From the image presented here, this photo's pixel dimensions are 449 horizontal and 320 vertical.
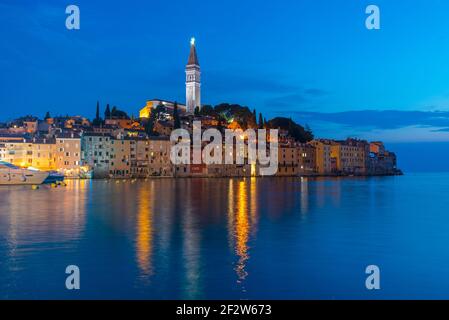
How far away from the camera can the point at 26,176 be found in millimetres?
57781

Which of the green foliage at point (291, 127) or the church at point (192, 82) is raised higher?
the church at point (192, 82)

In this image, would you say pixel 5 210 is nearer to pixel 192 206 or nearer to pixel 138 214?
pixel 138 214

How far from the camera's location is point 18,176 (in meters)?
57.4

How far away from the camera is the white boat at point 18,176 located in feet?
186

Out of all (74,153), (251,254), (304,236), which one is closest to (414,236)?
(304,236)

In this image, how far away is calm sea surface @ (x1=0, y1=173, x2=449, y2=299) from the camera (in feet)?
37.4
